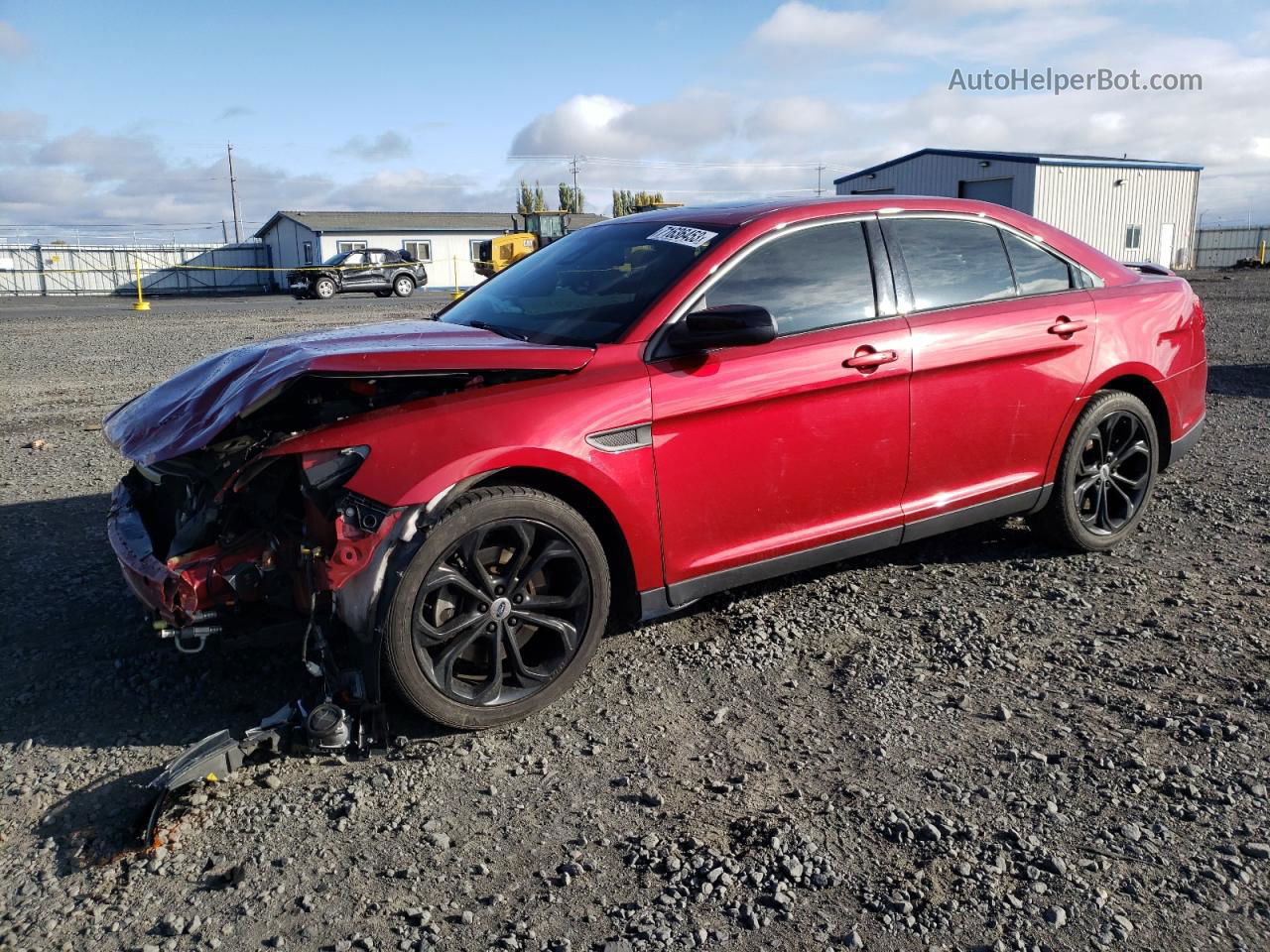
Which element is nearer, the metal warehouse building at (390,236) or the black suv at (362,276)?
the black suv at (362,276)

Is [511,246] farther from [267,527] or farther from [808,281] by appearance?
[267,527]

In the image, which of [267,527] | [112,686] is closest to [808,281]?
[267,527]

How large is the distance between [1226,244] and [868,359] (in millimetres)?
52752

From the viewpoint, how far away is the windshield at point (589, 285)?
12.6 feet

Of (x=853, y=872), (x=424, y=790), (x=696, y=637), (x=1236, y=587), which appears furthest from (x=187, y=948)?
(x=1236, y=587)

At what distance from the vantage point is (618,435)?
136 inches

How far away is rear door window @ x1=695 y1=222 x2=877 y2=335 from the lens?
390 centimetres

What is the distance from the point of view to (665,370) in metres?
3.58

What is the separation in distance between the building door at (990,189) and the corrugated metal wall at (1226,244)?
53.0 feet

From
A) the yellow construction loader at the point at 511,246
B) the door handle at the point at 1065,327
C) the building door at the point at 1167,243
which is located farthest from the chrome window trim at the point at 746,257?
the building door at the point at 1167,243

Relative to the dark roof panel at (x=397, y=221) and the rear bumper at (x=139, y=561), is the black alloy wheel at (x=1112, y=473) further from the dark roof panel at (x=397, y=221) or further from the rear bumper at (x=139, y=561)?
the dark roof panel at (x=397, y=221)

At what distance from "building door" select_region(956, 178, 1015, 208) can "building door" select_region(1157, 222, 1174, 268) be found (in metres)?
8.68

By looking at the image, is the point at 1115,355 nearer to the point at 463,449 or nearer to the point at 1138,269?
the point at 1138,269

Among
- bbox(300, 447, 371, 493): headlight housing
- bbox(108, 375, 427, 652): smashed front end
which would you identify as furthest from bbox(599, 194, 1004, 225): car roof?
bbox(300, 447, 371, 493): headlight housing
